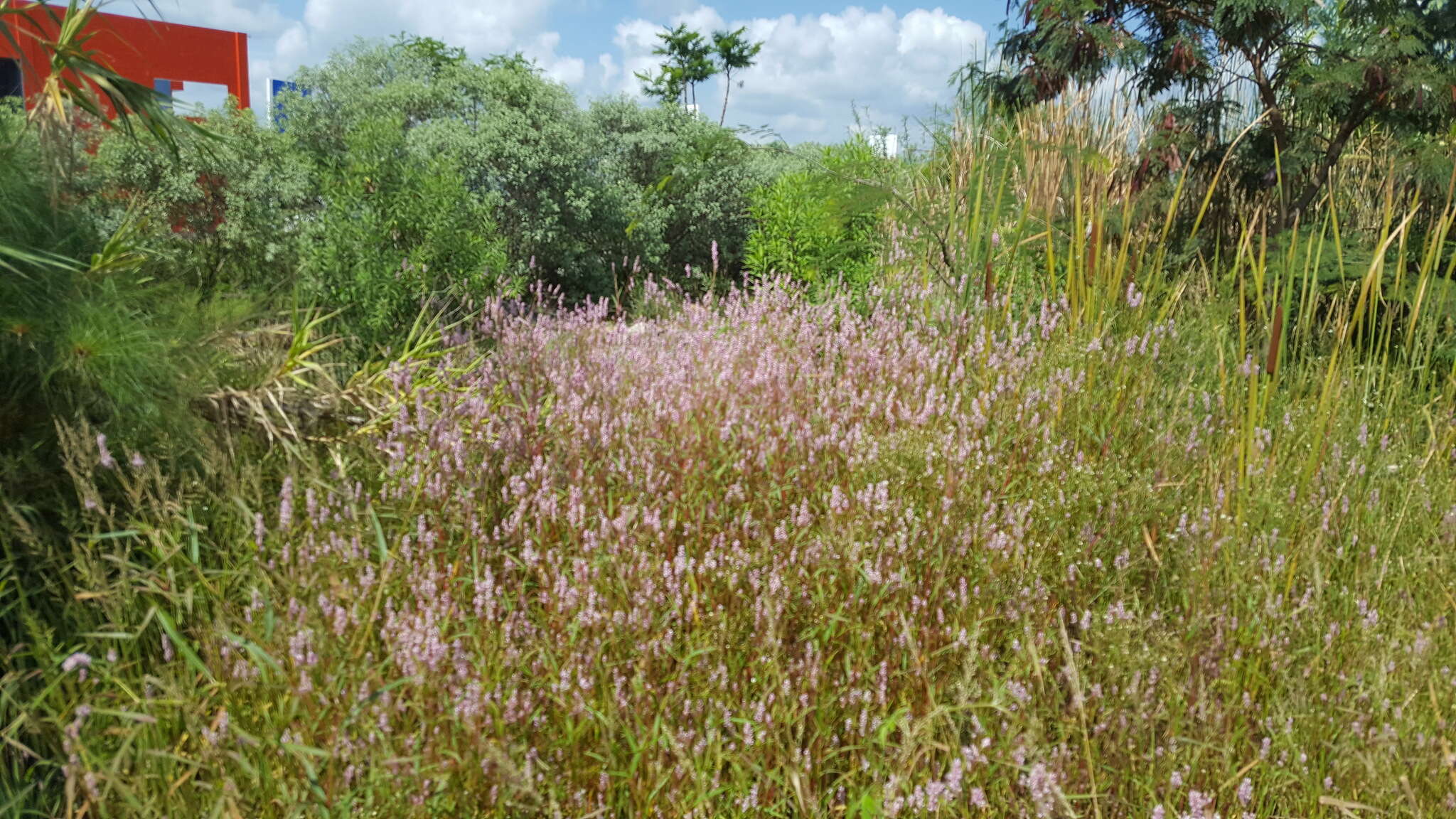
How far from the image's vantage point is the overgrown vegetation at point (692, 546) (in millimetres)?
2016

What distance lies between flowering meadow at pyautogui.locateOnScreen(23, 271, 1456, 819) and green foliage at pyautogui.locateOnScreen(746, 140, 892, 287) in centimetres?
333

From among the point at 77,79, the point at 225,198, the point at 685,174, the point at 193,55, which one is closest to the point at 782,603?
the point at 77,79

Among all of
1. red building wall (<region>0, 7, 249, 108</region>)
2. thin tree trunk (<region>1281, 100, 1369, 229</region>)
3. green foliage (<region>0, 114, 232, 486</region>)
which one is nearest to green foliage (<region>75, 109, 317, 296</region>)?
green foliage (<region>0, 114, 232, 486</region>)

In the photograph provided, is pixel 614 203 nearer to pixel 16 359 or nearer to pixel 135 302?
pixel 135 302

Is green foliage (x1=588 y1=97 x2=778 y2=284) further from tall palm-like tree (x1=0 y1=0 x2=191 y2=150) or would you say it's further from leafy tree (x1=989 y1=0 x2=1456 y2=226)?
tall palm-like tree (x1=0 y1=0 x2=191 y2=150)

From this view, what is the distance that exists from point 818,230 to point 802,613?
467 cm

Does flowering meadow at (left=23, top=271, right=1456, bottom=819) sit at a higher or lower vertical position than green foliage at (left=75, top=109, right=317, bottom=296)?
lower

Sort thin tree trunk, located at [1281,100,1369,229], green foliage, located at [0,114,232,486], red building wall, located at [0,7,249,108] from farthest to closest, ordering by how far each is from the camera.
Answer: red building wall, located at [0,7,249,108] → thin tree trunk, located at [1281,100,1369,229] → green foliage, located at [0,114,232,486]

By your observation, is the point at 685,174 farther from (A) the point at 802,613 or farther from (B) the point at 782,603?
(B) the point at 782,603

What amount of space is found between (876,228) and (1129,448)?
179 inches

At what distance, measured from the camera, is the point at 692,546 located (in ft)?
8.96

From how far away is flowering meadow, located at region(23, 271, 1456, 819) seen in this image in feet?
6.49

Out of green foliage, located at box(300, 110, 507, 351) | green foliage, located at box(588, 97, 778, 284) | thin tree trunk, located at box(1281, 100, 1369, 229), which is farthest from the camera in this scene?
green foliage, located at box(588, 97, 778, 284)

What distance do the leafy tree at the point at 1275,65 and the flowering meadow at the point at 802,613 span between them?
2.11 metres
